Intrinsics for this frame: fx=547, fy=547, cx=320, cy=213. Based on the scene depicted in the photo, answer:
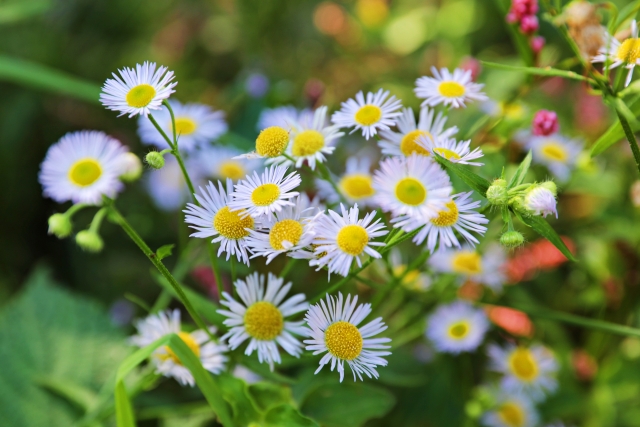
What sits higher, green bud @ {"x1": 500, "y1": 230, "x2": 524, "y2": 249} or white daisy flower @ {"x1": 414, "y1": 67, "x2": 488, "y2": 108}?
white daisy flower @ {"x1": 414, "y1": 67, "x2": 488, "y2": 108}

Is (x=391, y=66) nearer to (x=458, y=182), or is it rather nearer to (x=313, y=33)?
(x=313, y=33)

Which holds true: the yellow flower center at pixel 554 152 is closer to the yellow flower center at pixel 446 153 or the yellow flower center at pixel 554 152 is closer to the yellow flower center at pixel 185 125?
the yellow flower center at pixel 446 153

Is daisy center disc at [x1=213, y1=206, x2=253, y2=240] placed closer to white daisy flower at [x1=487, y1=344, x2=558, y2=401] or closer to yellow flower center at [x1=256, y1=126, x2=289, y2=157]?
yellow flower center at [x1=256, y1=126, x2=289, y2=157]

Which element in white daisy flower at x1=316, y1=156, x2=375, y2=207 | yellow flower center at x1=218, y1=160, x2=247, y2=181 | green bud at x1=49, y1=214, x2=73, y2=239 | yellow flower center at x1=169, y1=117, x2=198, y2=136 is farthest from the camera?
yellow flower center at x1=218, y1=160, x2=247, y2=181

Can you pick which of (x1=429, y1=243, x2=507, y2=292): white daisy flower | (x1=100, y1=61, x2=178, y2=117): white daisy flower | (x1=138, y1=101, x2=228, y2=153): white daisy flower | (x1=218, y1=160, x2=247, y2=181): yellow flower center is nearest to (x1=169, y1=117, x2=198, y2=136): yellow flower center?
(x1=138, y1=101, x2=228, y2=153): white daisy flower

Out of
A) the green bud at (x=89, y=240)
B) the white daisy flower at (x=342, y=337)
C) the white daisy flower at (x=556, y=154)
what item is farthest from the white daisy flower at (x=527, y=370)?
the green bud at (x=89, y=240)
